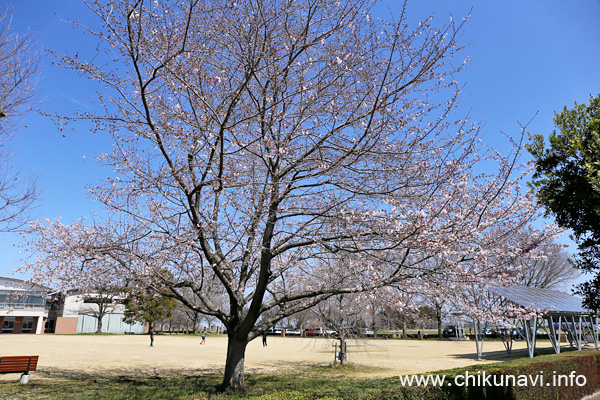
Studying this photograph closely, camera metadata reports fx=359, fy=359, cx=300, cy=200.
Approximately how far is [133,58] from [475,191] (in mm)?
7408

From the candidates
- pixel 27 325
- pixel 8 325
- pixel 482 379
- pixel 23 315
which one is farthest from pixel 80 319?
pixel 482 379

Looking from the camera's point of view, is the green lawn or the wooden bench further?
the wooden bench

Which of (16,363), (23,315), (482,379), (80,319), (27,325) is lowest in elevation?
(27,325)

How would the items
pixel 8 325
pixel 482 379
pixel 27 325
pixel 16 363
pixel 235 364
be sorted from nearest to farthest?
1. pixel 482 379
2. pixel 235 364
3. pixel 16 363
4. pixel 8 325
5. pixel 27 325

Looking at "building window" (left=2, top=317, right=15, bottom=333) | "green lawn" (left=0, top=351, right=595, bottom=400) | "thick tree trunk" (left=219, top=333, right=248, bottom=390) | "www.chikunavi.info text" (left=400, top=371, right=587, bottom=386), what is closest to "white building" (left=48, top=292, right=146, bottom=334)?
"building window" (left=2, top=317, right=15, bottom=333)

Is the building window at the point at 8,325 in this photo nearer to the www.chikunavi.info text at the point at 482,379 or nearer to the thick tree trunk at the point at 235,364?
the thick tree trunk at the point at 235,364

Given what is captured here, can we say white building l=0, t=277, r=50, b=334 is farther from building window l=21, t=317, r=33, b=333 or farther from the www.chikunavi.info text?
the www.chikunavi.info text

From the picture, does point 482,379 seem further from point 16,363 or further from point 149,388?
point 16,363

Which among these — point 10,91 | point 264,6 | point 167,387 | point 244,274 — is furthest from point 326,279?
point 10,91

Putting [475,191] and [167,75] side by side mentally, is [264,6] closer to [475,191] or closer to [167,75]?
[167,75]

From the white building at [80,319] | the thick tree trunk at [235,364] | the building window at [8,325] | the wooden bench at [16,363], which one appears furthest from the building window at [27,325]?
the thick tree trunk at [235,364]

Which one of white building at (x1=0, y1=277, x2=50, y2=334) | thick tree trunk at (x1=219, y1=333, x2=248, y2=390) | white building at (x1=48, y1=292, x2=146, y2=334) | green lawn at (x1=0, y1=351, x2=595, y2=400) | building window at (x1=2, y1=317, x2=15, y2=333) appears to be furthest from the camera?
white building at (x1=48, y1=292, x2=146, y2=334)

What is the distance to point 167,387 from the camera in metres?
10.8

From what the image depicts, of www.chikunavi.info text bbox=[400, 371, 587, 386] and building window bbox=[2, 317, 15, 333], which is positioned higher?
www.chikunavi.info text bbox=[400, 371, 587, 386]
